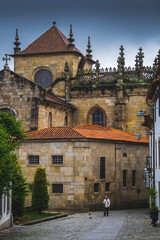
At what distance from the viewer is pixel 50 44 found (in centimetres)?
6719

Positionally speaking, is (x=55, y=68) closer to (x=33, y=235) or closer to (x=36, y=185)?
(x=36, y=185)

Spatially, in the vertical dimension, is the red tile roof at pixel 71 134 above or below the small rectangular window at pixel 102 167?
above

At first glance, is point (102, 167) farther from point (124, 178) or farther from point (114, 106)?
point (114, 106)

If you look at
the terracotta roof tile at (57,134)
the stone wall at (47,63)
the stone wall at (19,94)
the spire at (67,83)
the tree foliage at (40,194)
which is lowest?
the tree foliage at (40,194)

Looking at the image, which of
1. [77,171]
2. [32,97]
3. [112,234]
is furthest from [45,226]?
[32,97]

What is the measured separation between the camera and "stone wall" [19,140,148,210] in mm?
42406

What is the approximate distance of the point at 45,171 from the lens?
142 ft

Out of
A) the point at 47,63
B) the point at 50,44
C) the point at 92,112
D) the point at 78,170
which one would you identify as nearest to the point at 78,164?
the point at 78,170

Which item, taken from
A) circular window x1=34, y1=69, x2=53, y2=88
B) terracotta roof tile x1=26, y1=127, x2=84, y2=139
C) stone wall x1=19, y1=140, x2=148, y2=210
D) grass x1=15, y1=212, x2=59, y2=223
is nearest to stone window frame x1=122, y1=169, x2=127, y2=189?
stone wall x1=19, y1=140, x2=148, y2=210

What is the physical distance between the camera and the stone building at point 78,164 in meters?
42.5

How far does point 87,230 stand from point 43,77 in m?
39.6

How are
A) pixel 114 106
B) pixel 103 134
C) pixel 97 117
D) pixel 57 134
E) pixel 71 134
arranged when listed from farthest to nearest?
pixel 97 117 < pixel 114 106 < pixel 103 134 < pixel 57 134 < pixel 71 134

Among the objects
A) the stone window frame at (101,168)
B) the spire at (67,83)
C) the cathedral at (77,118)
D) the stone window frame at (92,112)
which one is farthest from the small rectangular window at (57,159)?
the spire at (67,83)

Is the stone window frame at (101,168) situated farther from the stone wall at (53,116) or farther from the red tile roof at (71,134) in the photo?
the stone wall at (53,116)
